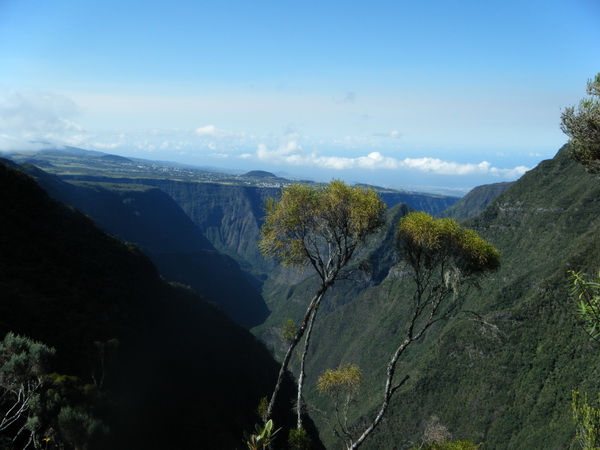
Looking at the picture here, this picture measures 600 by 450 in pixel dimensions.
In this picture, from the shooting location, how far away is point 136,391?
39375 mm

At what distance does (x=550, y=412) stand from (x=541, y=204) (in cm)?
9166

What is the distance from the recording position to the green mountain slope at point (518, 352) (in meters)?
77.8

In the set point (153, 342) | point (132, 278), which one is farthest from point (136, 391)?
A: point (132, 278)

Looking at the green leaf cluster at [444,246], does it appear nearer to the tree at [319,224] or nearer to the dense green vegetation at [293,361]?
the dense green vegetation at [293,361]

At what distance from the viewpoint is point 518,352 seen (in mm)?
88562

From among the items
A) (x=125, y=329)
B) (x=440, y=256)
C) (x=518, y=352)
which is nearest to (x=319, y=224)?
(x=440, y=256)

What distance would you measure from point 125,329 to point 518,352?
8330cm

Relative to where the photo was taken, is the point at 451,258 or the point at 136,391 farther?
the point at 136,391

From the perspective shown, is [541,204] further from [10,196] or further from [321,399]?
[10,196]

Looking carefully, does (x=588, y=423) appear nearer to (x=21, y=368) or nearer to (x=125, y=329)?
(x=21, y=368)

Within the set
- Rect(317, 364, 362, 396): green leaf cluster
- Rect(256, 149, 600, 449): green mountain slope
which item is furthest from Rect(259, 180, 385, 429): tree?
Rect(256, 149, 600, 449): green mountain slope

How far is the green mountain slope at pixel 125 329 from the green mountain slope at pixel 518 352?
23.5m

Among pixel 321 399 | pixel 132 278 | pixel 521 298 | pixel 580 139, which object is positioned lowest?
pixel 321 399

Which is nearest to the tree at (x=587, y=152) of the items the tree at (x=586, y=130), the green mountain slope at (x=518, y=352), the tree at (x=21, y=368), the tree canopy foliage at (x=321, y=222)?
the tree at (x=586, y=130)
